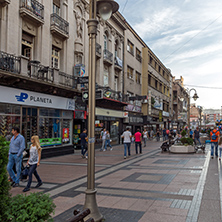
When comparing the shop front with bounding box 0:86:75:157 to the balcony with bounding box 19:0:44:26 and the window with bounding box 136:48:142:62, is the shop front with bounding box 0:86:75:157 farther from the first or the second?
the window with bounding box 136:48:142:62

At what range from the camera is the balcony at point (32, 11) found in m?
13.4

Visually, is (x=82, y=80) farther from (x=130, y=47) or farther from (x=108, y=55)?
(x=130, y=47)

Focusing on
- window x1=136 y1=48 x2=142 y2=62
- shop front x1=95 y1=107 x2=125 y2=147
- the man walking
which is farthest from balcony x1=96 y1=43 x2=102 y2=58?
the man walking

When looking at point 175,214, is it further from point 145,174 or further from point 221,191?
point 145,174

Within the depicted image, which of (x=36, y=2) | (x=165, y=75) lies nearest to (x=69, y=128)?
(x=36, y=2)

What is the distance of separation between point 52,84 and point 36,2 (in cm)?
501

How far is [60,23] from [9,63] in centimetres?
617

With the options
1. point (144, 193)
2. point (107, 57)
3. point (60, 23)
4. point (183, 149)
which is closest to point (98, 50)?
point (107, 57)

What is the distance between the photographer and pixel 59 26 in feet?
54.4

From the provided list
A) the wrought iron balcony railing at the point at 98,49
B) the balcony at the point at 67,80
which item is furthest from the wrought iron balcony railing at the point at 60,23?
the wrought iron balcony railing at the point at 98,49

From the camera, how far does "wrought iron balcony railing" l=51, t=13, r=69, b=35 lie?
52.5 ft

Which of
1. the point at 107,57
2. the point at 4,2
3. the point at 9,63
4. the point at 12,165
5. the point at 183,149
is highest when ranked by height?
the point at 107,57

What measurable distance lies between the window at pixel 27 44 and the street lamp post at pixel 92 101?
34.3 feet

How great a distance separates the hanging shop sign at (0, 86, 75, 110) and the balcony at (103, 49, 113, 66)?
8.15m
